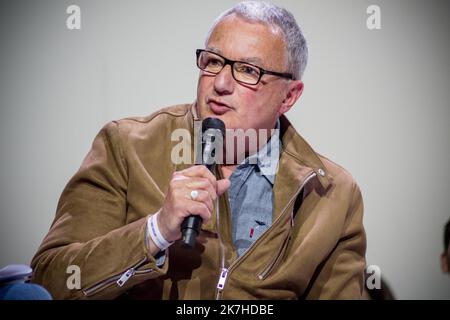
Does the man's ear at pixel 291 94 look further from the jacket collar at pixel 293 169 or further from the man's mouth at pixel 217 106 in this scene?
the man's mouth at pixel 217 106

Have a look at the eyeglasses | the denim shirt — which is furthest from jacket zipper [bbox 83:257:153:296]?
the eyeglasses

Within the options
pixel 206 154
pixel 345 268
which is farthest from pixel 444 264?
pixel 206 154

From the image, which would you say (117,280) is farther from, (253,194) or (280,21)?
(280,21)

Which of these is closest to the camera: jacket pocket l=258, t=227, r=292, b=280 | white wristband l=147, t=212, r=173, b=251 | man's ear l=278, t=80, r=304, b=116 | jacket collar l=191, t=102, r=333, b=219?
white wristband l=147, t=212, r=173, b=251

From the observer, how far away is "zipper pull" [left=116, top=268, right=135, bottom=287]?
1.46m

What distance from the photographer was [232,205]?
71.5 inches

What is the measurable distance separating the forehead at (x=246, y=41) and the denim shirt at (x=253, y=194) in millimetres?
292

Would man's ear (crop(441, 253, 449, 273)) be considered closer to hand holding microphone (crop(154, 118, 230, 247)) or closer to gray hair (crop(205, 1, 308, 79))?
gray hair (crop(205, 1, 308, 79))

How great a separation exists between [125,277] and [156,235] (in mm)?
145

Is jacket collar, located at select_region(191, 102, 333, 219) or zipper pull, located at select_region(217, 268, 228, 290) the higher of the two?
jacket collar, located at select_region(191, 102, 333, 219)

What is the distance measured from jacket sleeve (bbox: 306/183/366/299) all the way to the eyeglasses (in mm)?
518

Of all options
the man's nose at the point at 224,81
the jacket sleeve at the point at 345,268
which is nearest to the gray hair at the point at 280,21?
the man's nose at the point at 224,81
